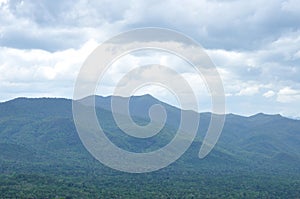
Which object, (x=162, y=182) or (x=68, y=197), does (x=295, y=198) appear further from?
(x=68, y=197)

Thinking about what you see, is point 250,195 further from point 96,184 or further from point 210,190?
point 96,184

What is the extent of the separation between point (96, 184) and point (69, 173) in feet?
115

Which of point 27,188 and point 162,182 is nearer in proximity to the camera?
point 27,188

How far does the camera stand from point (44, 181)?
154 m

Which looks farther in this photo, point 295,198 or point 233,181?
point 233,181

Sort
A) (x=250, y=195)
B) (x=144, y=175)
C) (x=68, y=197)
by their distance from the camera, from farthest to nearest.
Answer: (x=144, y=175) → (x=250, y=195) → (x=68, y=197)

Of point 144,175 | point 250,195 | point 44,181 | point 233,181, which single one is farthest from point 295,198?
point 44,181

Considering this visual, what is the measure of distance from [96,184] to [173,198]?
122 ft

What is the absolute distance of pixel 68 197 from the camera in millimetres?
131125

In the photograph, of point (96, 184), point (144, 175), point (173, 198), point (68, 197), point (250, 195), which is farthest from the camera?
point (144, 175)

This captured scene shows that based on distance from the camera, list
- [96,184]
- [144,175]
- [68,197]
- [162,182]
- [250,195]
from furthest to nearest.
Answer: [144,175]
[162,182]
[96,184]
[250,195]
[68,197]

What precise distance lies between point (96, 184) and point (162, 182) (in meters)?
28.6

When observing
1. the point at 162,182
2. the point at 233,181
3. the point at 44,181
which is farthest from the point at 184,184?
the point at 44,181

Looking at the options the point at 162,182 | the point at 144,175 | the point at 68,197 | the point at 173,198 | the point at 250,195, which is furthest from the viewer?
the point at 144,175
